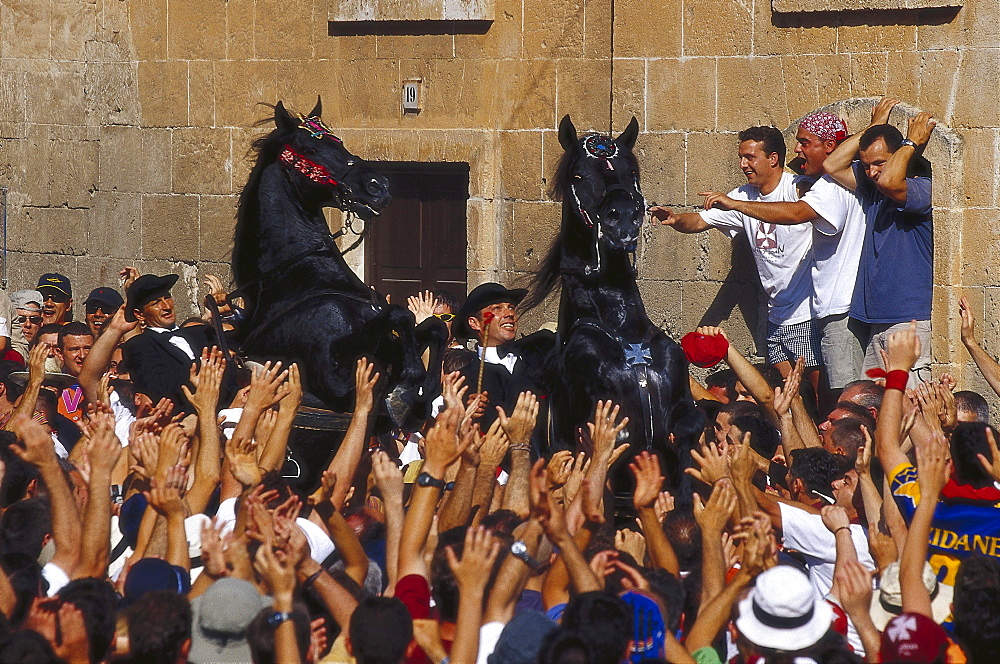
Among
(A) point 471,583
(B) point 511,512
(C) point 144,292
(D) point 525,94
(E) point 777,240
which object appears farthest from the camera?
(D) point 525,94

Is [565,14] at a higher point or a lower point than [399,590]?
higher

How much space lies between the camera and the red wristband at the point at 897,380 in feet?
17.5

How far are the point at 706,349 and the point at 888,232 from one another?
196 centimetres

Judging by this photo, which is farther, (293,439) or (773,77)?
(773,77)

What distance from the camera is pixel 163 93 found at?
1053 cm

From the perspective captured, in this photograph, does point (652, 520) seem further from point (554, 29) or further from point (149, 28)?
point (149, 28)

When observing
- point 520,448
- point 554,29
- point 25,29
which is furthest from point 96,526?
point 25,29

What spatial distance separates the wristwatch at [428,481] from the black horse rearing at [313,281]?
1658 mm

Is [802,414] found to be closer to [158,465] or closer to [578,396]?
[578,396]

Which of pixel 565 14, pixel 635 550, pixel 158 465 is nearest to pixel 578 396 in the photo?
pixel 635 550

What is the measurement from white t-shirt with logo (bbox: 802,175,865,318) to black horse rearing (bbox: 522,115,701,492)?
2.07 meters

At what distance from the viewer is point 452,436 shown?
4965 millimetres

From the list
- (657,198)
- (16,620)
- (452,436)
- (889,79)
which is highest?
(889,79)

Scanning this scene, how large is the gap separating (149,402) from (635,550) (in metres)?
2.70
